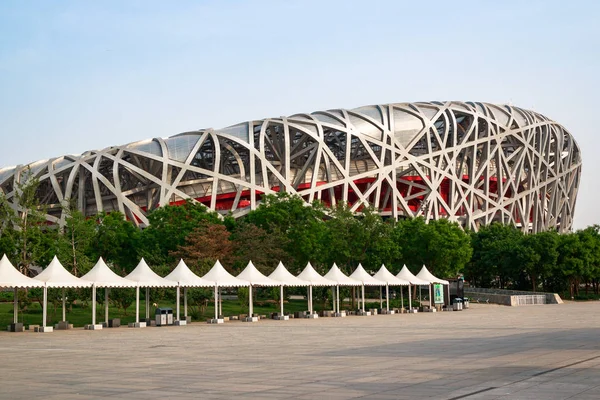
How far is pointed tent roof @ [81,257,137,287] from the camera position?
39422mm

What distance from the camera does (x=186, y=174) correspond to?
8806 cm

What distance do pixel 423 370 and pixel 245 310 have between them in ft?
136

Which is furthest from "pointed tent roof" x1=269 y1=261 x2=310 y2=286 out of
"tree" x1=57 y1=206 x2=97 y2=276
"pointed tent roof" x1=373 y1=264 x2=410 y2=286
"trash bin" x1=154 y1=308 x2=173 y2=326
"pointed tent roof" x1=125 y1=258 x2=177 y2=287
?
"tree" x1=57 y1=206 x2=97 y2=276

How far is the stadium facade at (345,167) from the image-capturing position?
8331 cm

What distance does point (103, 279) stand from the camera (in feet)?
131

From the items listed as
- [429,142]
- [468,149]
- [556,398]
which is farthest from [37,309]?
[468,149]

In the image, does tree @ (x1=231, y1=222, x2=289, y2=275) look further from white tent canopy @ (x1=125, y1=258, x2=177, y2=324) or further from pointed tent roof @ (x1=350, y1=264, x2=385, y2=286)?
white tent canopy @ (x1=125, y1=258, x2=177, y2=324)

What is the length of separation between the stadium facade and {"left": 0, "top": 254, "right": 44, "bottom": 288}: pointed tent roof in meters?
41.4

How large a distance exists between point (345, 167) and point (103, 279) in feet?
171

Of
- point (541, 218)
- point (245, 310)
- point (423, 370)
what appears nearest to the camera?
point (423, 370)

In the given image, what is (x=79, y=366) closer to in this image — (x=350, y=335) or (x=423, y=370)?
(x=423, y=370)

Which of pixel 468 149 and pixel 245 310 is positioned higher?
pixel 468 149

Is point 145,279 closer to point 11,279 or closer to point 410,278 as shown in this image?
point 11,279

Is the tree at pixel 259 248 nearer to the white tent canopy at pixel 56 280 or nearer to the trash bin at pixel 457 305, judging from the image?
the trash bin at pixel 457 305
